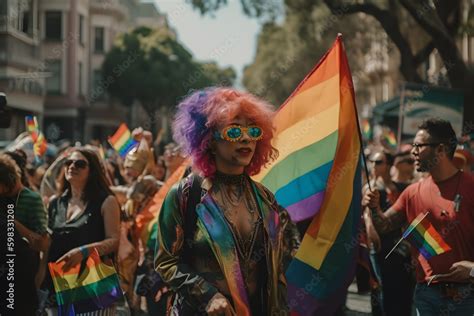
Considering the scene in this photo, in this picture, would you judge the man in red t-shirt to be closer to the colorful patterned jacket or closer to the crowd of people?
the crowd of people

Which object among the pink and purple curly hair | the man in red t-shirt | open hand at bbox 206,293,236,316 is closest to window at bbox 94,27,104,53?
the man in red t-shirt

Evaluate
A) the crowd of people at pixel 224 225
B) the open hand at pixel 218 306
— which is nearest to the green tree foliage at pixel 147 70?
the crowd of people at pixel 224 225

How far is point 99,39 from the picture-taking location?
59.2m

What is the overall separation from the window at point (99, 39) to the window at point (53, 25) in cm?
643

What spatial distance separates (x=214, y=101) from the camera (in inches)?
167

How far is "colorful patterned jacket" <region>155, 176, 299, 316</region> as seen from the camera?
402 centimetres

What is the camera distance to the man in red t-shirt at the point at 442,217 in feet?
16.9

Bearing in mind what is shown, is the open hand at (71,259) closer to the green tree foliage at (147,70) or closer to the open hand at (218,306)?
the open hand at (218,306)

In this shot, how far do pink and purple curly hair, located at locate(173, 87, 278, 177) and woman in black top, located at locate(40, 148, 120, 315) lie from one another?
1.84 meters

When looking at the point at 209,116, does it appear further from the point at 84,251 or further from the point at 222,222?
the point at 84,251

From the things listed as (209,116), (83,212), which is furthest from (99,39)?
(209,116)

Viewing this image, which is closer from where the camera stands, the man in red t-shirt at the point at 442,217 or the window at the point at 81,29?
the man in red t-shirt at the point at 442,217

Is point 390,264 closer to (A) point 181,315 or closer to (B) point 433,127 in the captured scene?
(B) point 433,127

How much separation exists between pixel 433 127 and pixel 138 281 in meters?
3.48
